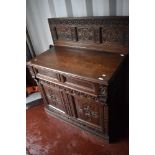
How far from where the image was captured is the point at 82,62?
5.49 ft

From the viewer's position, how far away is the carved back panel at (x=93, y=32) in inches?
62.9

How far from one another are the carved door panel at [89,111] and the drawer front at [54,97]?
239 mm

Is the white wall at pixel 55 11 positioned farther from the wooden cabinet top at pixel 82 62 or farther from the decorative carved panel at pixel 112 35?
the wooden cabinet top at pixel 82 62

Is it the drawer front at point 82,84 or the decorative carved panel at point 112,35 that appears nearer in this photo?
the drawer front at point 82,84

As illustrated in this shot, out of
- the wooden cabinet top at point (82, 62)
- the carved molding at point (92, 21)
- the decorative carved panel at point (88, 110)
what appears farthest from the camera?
the decorative carved panel at point (88, 110)

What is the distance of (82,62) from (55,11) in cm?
81

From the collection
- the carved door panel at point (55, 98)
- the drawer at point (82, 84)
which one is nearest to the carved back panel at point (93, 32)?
the drawer at point (82, 84)

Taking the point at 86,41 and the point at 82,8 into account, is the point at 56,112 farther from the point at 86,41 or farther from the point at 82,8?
the point at 82,8

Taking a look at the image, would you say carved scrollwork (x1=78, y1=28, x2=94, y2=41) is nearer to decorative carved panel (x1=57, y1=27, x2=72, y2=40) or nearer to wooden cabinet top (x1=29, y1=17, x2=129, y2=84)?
wooden cabinet top (x1=29, y1=17, x2=129, y2=84)

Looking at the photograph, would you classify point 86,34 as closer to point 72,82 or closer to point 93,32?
point 93,32

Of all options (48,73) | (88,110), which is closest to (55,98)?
(48,73)
